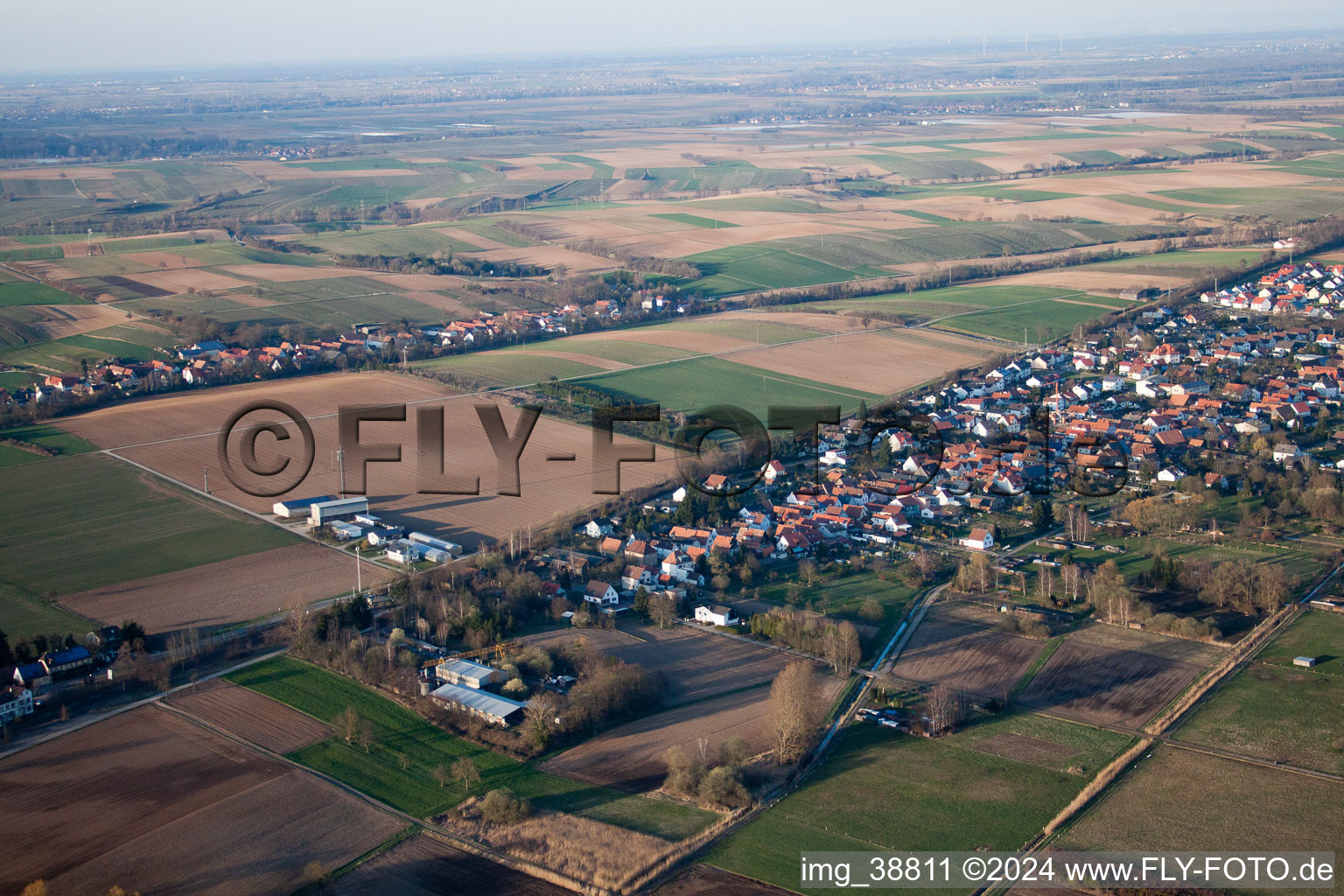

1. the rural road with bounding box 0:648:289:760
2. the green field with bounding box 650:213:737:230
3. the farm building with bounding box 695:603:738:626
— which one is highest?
the green field with bounding box 650:213:737:230

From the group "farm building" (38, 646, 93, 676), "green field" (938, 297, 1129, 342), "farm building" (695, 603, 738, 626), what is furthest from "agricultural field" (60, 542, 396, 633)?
"green field" (938, 297, 1129, 342)

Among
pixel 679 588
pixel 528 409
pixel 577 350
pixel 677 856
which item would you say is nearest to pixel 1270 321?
pixel 577 350

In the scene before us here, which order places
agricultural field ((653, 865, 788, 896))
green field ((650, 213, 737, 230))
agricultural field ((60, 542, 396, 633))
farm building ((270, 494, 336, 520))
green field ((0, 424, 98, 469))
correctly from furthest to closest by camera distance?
1. green field ((650, 213, 737, 230))
2. green field ((0, 424, 98, 469))
3. farm building ((270, 494, 336, 520))
4. agricultural field ((60, 542, 396, 633))
5. agricultural field ((653, 865, 788, 896))

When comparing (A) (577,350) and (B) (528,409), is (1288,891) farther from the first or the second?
(A) (577,350)

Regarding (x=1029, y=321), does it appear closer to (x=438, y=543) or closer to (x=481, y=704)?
(x=438, y=543)

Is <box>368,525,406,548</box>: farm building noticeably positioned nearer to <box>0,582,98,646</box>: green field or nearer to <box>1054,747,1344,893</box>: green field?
<box>0,582,98,646</box>: green field

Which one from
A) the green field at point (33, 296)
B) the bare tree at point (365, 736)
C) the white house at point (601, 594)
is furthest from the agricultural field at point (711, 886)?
the green field at point (33, 296)
